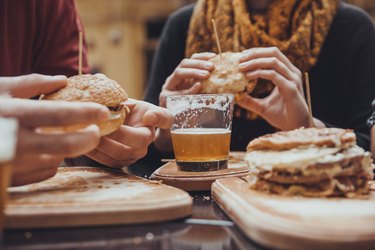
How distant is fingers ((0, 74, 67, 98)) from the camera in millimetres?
1422

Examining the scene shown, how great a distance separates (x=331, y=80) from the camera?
9.20 feet

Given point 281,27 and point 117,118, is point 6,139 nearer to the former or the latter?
point 117,118

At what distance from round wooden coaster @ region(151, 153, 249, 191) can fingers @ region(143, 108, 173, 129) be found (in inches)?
7.6

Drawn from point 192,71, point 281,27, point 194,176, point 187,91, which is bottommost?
point 194,176

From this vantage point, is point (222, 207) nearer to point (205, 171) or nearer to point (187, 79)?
point (205, 171)

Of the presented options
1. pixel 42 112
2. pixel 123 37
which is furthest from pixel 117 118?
pixel 123 37

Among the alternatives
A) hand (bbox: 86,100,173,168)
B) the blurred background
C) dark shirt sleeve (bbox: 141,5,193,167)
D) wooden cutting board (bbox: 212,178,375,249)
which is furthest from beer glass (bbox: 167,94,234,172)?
the blurred background

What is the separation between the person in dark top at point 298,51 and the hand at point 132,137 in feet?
1.53

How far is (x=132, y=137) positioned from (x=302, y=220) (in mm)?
793

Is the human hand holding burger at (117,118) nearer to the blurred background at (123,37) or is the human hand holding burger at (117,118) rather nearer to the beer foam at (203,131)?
the beer foam at (203,131)

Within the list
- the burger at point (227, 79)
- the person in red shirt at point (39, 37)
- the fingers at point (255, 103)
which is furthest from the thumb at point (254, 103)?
the person in red shirt at point (39, 37)

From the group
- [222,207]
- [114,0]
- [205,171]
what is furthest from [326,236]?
[114,0]

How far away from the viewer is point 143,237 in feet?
3.51

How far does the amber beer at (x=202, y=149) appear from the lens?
1.87 meters
